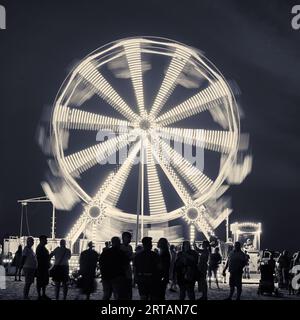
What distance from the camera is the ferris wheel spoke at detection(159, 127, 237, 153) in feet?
96.8

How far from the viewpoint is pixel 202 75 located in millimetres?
29328

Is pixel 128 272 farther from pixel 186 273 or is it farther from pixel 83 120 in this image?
pixel 83 120

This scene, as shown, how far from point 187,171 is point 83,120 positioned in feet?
16.8

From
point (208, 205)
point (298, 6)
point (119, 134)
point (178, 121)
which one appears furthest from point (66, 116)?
point (298, 6)

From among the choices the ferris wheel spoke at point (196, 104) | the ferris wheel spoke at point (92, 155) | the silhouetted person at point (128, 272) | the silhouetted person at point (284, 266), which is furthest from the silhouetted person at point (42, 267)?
the ferris wheel spoke at point (196, 104)

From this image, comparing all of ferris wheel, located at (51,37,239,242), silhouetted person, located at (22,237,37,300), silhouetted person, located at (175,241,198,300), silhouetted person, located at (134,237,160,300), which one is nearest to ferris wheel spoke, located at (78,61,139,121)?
ferris wheel, located at (51,37,239,242)

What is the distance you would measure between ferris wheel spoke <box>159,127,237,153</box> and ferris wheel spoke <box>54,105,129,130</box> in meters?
2.05

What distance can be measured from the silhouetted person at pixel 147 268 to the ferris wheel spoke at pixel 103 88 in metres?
19.5

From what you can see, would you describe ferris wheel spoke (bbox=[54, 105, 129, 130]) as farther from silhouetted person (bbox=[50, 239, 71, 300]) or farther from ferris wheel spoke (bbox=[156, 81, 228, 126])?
silhouetted person (bbox=[50, 239, 71, 300])

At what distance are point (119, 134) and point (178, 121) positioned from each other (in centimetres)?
274

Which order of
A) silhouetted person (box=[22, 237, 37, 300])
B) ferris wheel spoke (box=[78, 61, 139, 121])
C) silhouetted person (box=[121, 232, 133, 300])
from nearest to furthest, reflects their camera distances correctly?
silhouetted person (box=[121, 232, 133, 300]) → silhouetted person (box=[22, 237, 37, 300]) → ferris wheel spoke (box=[78, 61, 139, 121])

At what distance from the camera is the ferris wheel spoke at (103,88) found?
2912 cm

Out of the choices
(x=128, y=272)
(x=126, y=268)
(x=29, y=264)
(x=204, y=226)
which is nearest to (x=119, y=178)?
(x=204, y=226)
